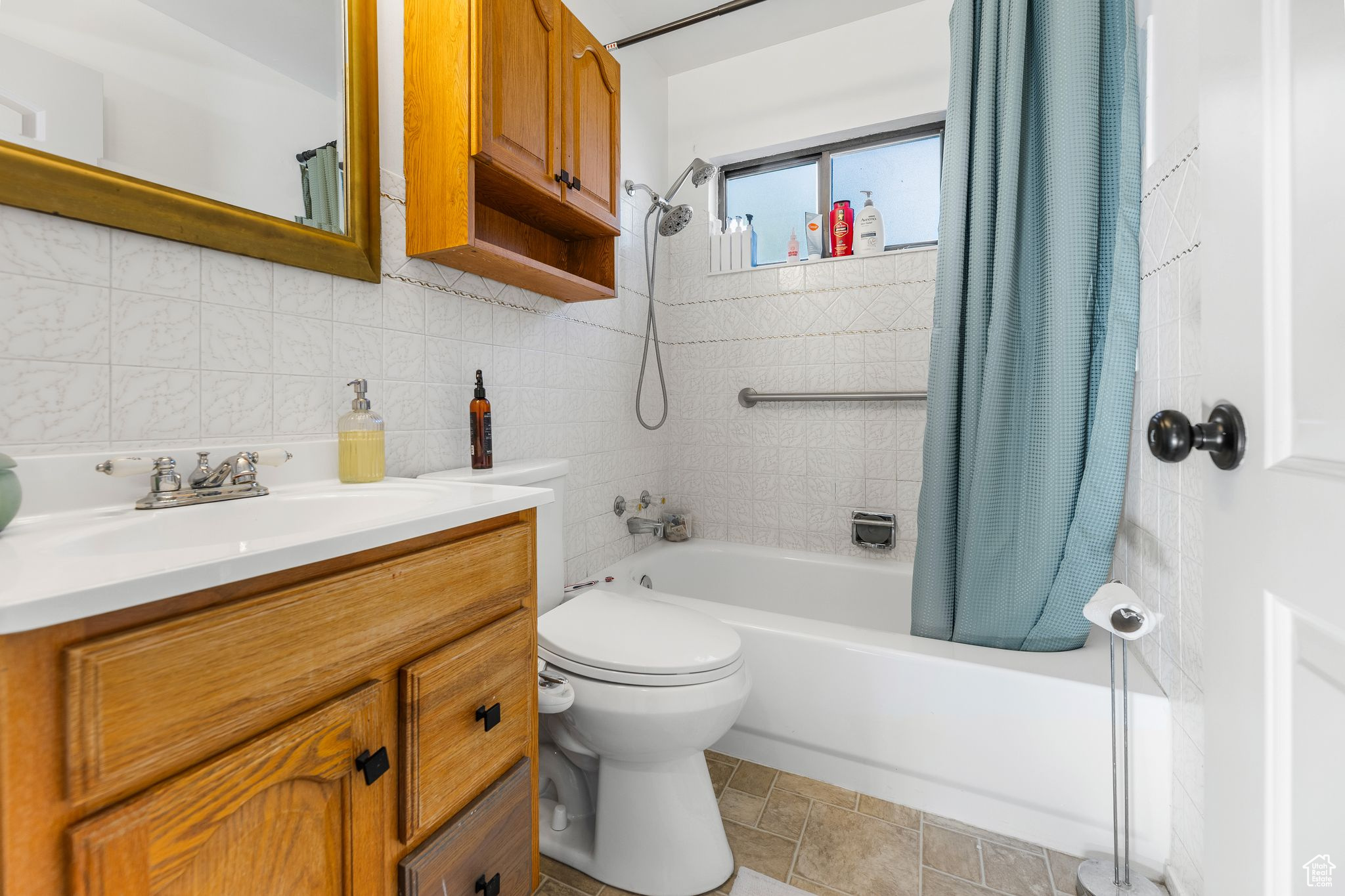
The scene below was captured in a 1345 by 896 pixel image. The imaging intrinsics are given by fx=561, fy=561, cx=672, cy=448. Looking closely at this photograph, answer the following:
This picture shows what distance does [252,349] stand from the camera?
0.98 m

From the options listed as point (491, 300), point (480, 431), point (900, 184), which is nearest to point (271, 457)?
point (480, 431)

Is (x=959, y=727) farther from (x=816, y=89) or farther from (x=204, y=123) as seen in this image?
(x=816, y=89)

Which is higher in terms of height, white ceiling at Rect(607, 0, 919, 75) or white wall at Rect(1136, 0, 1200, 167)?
white ceiling at Rect(607, 0, 919, 75)

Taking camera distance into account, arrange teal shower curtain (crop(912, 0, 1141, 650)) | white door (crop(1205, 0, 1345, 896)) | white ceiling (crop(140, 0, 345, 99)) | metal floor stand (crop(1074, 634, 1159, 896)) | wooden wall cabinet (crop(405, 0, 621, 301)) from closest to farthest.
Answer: white door (crop(1205, 0, 1345, 896)), white ceiling (crop(140, 0, 345, 99)), metal floor stand (crop(1074, 634, 1159, 896)), wooden wall cabinet (crop(405, 0, 621, 301)), teal shower curtain (crop(912, 0, 1141, 650))

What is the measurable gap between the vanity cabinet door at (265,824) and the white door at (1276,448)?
84 centimetres

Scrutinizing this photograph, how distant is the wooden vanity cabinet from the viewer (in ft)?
1.35

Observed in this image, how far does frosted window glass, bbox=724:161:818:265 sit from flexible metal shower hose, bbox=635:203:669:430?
0.39 meters

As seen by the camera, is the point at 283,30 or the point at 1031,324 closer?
the point at 283,30

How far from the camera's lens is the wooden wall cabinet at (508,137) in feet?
3.81

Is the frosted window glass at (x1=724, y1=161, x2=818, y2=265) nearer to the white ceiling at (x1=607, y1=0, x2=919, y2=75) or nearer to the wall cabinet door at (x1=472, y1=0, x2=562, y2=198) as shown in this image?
the white ceiling at (x1=607, y1=0, x2=919, y2=75)

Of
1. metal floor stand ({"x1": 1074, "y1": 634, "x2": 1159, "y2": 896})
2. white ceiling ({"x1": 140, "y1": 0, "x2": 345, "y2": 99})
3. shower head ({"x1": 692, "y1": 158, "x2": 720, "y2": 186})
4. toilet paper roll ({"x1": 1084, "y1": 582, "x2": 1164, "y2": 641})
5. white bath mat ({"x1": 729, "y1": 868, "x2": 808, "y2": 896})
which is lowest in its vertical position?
white bath mat ({"x1": 729, "y1": 868, "x2": 808, "y2": 896})

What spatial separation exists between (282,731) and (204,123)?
0.97 metres

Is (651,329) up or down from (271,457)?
up

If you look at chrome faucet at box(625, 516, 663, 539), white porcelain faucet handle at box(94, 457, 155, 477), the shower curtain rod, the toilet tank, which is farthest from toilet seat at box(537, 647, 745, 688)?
the shower curtain rod
